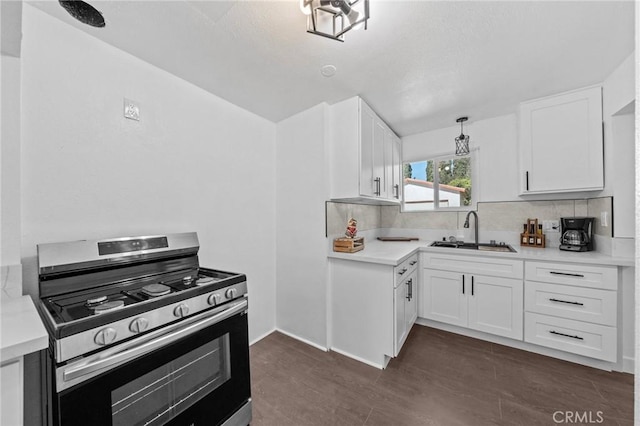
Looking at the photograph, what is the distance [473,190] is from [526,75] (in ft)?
4.63

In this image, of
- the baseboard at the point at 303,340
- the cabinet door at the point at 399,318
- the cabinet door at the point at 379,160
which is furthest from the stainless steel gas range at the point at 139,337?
the cabinet door at the point at 379,160

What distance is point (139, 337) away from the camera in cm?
101

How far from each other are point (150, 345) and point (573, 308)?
297 centimetres

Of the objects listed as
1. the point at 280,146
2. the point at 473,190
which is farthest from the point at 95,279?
the point at 473,190

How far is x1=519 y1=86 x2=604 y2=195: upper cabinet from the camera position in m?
2.07

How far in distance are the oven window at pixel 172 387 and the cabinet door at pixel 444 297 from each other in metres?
2.13

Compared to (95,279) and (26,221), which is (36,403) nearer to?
(95,279)

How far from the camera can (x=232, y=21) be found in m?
1.32

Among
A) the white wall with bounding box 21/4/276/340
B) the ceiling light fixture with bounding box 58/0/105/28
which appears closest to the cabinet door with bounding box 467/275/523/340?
the white wall with bounding box 21/4/276/340

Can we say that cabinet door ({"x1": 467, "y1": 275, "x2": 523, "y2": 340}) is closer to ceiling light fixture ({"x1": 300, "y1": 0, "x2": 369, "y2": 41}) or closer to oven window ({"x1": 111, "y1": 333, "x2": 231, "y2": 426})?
oven window ({"x1": 111, "y1": 333, "x2": 231, "y2": 426})

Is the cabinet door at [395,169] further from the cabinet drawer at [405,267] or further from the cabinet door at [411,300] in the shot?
the cabinet door at [411,300]

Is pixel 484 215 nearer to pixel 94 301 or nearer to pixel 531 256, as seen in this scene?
pixel 531 256

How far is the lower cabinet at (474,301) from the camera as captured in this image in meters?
2.23

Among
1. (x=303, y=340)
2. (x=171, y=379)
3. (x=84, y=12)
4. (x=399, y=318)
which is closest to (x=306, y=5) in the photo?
(x=84, y=12)
